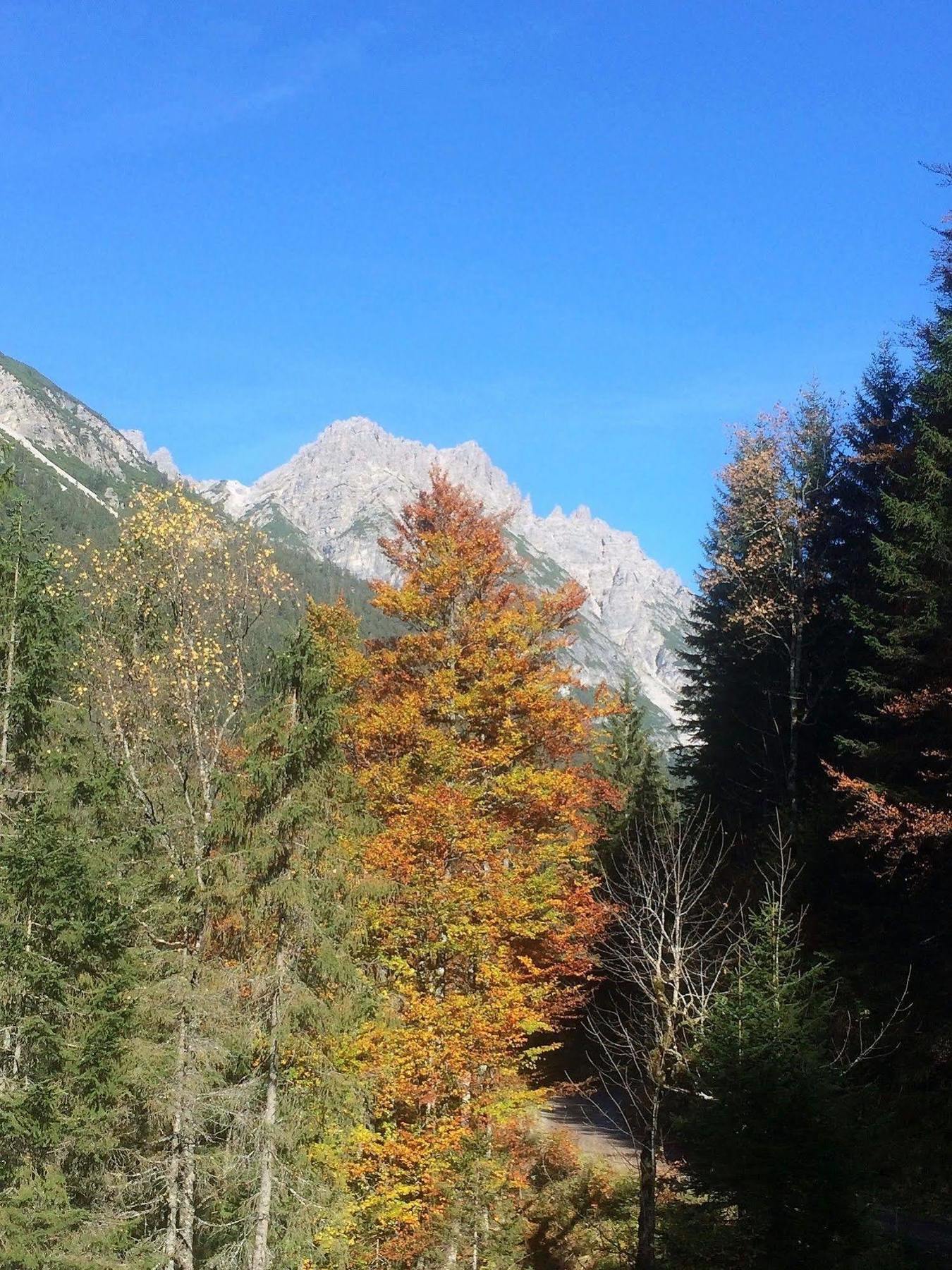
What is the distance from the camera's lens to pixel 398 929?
644 inches

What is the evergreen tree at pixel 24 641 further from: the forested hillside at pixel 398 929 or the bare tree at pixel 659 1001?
the bare tree at pixel 659 1001

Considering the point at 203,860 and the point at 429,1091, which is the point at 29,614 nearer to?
the point at 203,860

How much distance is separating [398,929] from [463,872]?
5.95ft

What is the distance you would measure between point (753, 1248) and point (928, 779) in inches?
325

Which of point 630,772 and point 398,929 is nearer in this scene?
point 398,929

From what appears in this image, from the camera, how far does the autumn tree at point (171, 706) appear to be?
1555cm

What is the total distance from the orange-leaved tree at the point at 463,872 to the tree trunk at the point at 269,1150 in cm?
209

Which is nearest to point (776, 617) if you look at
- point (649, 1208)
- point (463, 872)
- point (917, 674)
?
point (917, 674)

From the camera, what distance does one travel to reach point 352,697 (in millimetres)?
18125

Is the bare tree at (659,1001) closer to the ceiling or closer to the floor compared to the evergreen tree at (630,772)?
closer to the floor

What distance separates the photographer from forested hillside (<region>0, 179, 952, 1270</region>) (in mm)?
13461

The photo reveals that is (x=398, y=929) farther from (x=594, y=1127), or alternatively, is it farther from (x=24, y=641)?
(x=594, y=1127)

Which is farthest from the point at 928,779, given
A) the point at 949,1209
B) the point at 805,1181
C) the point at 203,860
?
the point at 203,860

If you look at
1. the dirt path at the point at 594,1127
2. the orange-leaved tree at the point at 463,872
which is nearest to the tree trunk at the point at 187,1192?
the orange-leaved tree at the point at 463,872
